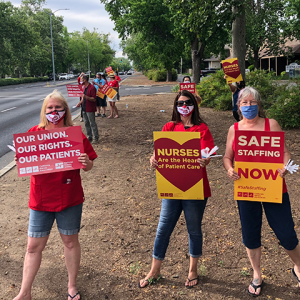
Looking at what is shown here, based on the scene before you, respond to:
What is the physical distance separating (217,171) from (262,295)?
398cm

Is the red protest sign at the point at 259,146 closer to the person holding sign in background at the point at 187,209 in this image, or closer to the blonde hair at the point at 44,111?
the person holding sign in background at the point at 187,209

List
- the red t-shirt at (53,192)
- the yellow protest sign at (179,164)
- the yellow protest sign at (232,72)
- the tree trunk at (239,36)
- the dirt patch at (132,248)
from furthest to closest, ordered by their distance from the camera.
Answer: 1. the tree trunk at (239,36)
2. the yellow protest sign at (232,72)
3. the dirt patch at (132,248)
4. the yellow protest sign at (179,164)
5. the red t-shirt at (53,192)

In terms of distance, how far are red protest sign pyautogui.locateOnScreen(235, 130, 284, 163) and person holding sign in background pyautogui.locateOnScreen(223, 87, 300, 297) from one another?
0.38 feet

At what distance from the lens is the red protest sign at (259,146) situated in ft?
9.45

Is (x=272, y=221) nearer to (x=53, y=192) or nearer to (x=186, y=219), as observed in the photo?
(x=186, y=219)

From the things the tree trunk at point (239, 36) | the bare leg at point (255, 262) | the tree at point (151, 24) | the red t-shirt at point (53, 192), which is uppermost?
the tree at point (151, 24)

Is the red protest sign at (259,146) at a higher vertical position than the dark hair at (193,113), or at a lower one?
lower

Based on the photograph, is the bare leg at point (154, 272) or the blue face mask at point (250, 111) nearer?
the blue face mask at point (250, 111)

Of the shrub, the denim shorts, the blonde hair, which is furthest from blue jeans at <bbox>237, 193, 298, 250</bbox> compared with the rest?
the shrub

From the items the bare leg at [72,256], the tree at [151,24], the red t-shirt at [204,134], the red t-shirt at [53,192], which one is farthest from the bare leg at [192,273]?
the tree at [151,24]

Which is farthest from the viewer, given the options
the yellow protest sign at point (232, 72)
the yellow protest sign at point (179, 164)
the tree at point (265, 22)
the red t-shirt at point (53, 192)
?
the tree at point (265, 22)

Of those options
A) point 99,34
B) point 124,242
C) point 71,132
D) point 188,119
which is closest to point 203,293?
point 124,242

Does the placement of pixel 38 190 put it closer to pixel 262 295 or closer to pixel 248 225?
pixel 248 225

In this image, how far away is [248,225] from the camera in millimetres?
3039
